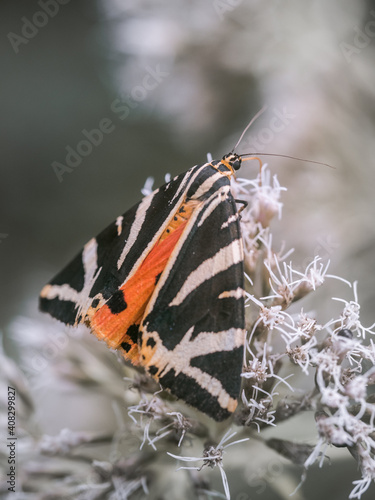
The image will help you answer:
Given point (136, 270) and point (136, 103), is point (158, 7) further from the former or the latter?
point (136, 270)

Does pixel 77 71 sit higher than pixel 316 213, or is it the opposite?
pixel 77 71

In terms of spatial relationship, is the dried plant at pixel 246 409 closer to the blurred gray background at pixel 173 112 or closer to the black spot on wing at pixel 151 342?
the black spot on wing at pixel 151 342

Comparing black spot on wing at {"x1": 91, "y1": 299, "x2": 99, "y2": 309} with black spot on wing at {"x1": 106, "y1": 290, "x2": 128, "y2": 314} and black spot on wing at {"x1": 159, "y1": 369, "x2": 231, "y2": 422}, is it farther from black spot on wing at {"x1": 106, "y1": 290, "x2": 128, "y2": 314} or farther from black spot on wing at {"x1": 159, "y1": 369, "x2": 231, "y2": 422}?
black spot on wing at {"x1": 159, "y1": 369, "x2": 231, "y2": 422}

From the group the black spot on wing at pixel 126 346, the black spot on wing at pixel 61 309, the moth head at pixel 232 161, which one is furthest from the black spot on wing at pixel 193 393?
the moth head at pixel 232 161

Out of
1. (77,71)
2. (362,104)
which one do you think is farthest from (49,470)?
(77,71)

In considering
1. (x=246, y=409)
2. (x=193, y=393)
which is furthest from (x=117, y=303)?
(x=246, y=409)

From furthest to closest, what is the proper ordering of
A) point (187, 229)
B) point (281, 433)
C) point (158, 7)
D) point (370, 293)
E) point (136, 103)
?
point (136, 103), point (158, 7), point (370, 293), point (281, 433), point (187, 229)

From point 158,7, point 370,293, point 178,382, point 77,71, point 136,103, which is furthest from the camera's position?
point 77,71

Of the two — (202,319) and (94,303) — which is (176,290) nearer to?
(202,319)

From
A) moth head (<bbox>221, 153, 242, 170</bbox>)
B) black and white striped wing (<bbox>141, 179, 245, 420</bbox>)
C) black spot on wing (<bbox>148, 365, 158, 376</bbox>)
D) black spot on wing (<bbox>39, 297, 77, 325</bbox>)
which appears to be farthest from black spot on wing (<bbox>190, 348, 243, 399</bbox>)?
moth head (<bbox>221, 153, 242, 170</bbox>)
